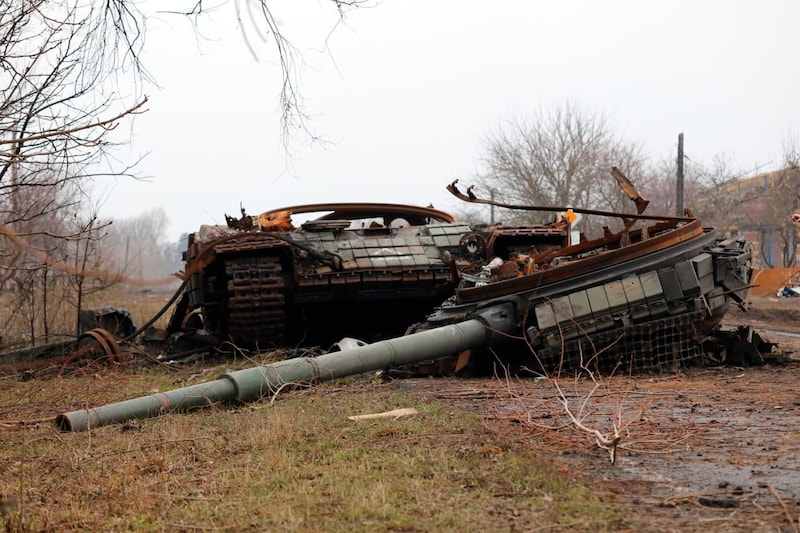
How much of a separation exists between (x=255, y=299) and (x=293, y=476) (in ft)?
22.0

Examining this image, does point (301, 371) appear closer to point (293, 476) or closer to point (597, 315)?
point (597, 315)

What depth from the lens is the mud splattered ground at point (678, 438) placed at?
381cm

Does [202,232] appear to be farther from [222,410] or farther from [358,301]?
[222,410]

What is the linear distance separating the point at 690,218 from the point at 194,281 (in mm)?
6240

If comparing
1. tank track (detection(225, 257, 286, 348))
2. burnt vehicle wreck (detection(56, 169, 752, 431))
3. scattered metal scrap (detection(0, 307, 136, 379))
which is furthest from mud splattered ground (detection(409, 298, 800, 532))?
scattered metal scrap (detection(0, 307, 136, 379))

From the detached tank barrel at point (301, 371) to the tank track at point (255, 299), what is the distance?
311cm

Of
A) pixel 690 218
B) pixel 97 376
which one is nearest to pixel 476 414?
pixel 690 218

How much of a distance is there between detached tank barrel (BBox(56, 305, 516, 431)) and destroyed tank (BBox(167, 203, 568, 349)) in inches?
91.9

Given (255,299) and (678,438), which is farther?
(255,299)

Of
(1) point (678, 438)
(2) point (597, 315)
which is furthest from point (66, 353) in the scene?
(1) point (678, 438)

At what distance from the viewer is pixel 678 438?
206 inches

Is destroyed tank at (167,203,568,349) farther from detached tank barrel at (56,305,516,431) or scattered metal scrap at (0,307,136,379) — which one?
detached tank barrel at (56,305,516,431)

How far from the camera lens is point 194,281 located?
12.5 metres

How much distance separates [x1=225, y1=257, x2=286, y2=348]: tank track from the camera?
1126 centimetres
